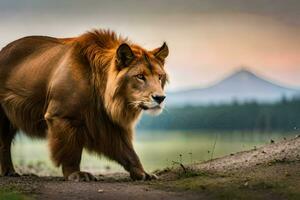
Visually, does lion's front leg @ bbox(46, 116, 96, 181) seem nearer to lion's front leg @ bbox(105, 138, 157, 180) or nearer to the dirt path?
the dirt path

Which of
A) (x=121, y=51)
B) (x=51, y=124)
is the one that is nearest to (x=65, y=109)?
(x=51, y=124)

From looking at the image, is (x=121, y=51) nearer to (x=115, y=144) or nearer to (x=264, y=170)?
(x=115, y=144)

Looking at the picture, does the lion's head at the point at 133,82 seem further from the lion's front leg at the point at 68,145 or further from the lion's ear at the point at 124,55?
the lion's front leg at the point at 68,145

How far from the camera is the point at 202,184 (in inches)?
431

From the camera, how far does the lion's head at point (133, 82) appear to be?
1150cm

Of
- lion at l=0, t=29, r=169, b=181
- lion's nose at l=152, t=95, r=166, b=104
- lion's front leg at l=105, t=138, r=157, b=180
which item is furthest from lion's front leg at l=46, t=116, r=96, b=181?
lion's nose at l=152, t=95, r=166, b=104

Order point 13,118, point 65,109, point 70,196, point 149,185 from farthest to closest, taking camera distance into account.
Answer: point 13,118, point 65,109, point 149,185, point 70,196

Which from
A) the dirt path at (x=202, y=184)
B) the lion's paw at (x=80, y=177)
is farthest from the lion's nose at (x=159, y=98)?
the lion's paw at (x=80, y=177)

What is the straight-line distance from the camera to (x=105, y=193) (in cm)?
1048

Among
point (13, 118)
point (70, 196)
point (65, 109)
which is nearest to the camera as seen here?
point (70, 196)

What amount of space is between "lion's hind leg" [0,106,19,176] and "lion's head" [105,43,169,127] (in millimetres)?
2672

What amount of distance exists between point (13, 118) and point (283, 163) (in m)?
4.64

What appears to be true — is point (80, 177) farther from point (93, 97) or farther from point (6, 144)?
point (6, 144)

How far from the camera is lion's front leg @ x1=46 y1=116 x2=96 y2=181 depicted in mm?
12109
